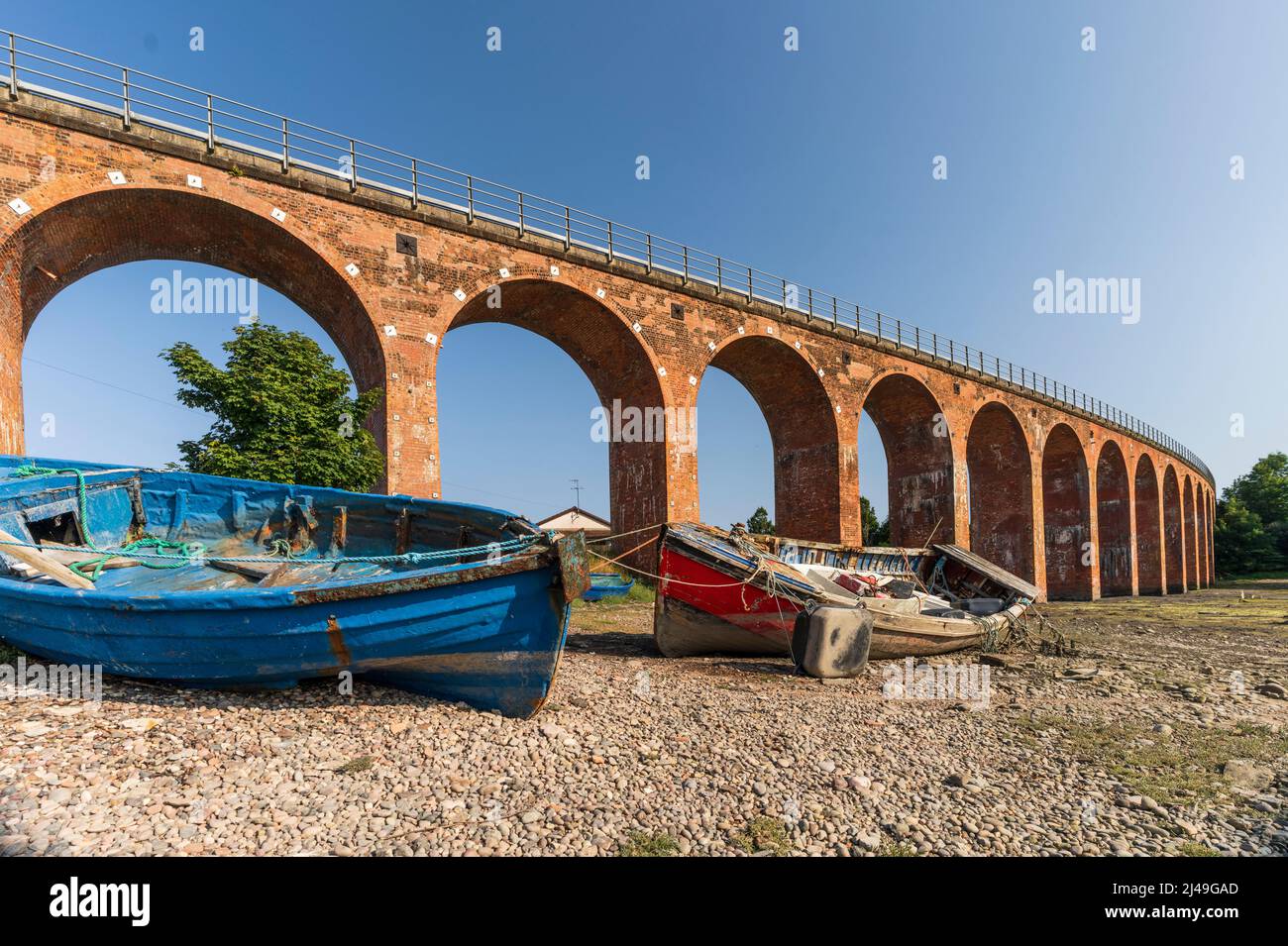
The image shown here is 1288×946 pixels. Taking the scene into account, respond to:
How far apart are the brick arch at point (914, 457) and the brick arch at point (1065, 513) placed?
918cm

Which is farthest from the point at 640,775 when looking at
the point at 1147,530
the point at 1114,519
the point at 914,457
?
the point at 1147,530

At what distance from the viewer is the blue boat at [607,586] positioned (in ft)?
47.8

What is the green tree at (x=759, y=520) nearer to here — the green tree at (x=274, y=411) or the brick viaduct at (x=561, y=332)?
the brick viaduct at (x=561, y=332)

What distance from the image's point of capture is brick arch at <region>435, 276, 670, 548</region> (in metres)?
15.6

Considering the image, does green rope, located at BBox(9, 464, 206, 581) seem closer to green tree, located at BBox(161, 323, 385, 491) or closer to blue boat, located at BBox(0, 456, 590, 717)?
blue boat, located at BBox(0, 456, 590, 717)

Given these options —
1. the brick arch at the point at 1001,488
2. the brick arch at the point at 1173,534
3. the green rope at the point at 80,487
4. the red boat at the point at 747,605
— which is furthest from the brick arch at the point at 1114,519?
the green rope at the point at 80,487

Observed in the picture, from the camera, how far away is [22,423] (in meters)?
10.4

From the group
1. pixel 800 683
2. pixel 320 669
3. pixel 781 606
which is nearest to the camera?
pixel 320 669

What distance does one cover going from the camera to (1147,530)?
3728 centimetres

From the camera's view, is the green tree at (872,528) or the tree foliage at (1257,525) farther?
the tree foliage at (1257,525)

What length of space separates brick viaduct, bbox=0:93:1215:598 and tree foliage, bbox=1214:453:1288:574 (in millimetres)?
35560
